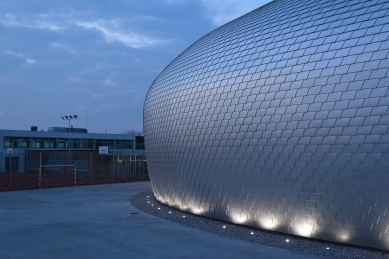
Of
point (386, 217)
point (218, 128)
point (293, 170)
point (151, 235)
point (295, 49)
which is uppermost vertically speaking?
point (295, 49)

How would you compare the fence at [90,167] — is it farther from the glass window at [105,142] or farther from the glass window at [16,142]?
the glass window at [105,142]

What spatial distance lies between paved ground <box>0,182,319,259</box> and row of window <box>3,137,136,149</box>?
1862 inches

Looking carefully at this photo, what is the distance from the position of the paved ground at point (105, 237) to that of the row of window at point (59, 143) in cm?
4728

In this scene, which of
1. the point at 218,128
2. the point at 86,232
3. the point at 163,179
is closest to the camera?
the point at 86,232

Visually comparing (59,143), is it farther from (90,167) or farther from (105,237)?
(105,237)

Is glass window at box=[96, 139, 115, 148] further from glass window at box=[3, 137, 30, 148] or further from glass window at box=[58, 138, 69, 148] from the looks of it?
glass window at box=[3, 137, 30, 148]

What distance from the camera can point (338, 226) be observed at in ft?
40.9

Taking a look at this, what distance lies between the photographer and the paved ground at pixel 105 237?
1227 centimetres

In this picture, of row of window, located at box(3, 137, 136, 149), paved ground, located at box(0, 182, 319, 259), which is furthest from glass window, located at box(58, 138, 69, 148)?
paved ground, located at box(0, 182, 319, 259)

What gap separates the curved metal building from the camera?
39.0ft

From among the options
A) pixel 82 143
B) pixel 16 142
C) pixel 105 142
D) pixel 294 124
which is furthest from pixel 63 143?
pixel 294 124

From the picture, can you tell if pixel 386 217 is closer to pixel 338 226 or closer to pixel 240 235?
pixel 338 226

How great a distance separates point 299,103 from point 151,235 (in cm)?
680

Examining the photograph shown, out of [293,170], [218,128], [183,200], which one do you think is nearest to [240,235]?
[293,170]
